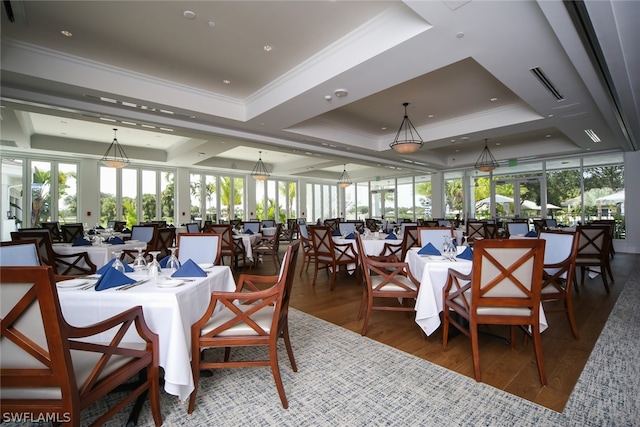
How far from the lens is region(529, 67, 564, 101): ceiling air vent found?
13.4 ft

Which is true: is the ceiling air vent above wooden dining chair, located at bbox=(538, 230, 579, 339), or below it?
above

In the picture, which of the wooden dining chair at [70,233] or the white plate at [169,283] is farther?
the wooden dining chair at [70,233]

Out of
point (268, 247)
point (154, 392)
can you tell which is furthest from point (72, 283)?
point (268, 247)

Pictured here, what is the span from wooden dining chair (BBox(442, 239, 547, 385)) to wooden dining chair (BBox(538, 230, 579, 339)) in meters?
0.88

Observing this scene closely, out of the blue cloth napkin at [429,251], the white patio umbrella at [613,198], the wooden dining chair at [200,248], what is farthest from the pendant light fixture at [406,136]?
the white patio umbrella at [613,198]

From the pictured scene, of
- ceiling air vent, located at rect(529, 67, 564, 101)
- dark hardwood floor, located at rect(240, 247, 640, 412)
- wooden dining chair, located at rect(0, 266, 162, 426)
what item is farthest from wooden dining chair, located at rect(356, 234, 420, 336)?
ceiling air vent, located at rect(529, 67, 564, 101)

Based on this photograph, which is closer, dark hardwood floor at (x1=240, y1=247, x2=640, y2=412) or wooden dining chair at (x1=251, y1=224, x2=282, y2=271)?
dark hardwood floor at (x1=240, y1=247, x2=640, y2=412)

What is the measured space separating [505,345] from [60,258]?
230 inches

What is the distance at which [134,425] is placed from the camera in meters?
1.82

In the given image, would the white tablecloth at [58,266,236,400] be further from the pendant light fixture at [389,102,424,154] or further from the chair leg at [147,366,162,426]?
the pendant light fixture at [389,102,424,154]

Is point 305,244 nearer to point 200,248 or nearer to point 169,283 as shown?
point 200,248

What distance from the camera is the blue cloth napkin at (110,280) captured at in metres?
1.95

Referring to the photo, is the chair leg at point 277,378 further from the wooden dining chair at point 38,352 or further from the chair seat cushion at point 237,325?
the wooden dining chair at point 38,352

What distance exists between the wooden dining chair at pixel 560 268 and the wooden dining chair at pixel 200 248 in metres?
3.36
